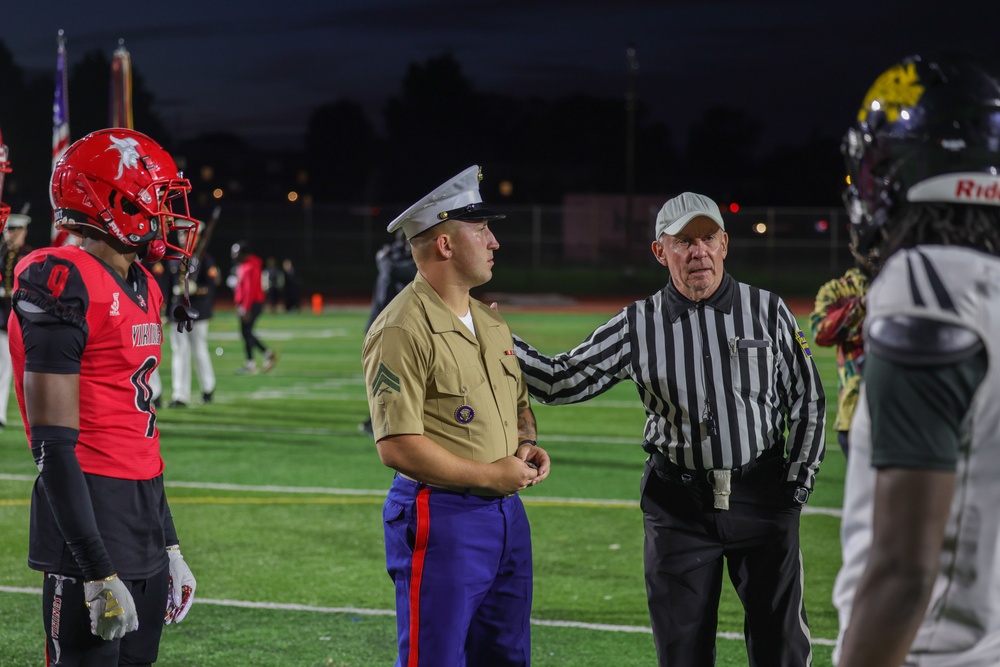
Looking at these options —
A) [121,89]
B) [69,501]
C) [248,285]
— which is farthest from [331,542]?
[248,285]

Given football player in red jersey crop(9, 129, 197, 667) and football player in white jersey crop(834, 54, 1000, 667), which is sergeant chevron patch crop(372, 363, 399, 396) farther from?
football player in white jersey crop(834, 54, 1000, 667)

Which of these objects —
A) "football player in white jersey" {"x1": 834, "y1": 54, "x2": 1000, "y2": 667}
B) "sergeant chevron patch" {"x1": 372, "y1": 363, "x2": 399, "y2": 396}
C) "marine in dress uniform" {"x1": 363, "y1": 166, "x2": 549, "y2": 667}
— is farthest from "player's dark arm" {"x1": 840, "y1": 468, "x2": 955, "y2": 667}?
"sergeant chevron patch" {"x1": 372, "y1": 363, "x2": 399, "y2": 396}

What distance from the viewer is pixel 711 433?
13.3ft

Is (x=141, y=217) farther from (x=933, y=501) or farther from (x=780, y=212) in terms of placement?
(x=780, y=212)

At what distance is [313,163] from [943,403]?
8486cm

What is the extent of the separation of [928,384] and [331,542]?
6.46 m

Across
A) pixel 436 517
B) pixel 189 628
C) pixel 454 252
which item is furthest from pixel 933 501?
pixel 189 628

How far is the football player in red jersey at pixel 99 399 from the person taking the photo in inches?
120

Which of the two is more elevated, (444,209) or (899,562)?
(444,209)

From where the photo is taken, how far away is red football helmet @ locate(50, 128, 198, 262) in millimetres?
3307

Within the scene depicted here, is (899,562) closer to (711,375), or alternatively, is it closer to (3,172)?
(711,375)

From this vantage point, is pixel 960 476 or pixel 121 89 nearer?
pixel 960 476

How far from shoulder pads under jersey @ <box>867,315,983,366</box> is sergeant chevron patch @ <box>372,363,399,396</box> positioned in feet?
6.34

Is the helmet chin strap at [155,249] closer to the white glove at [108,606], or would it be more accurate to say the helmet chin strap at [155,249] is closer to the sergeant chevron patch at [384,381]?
the sergeant chevron patch at [384,381]
